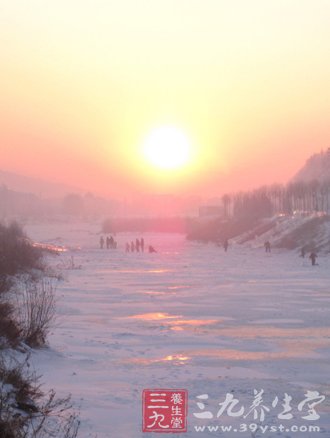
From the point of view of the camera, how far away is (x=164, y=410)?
21.5ft

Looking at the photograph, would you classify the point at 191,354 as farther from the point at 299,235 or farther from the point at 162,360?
the point at 299,235

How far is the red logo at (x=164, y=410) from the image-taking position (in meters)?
6.22

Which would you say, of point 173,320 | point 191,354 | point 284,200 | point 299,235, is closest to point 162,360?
point 191,354

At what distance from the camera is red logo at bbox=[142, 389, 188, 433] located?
20.4ft

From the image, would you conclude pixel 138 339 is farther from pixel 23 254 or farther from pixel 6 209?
pixel 6 209

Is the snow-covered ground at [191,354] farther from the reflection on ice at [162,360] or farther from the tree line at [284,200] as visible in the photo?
the tree line at [284,200]

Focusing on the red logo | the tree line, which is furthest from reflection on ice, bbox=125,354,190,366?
the tree line

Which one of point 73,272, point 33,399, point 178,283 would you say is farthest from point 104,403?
point 73,272

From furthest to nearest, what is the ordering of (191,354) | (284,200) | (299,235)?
(284,200) < (299,235) < (191,354)

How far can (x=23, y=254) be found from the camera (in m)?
24.0

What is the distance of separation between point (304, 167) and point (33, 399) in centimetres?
16785

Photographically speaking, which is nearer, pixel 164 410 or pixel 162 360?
pixel 164 410

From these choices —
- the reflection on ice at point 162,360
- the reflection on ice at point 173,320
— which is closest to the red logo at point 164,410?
the reflection on ice at point 162,360

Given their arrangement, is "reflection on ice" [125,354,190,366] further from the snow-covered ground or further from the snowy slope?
the snowy slope
